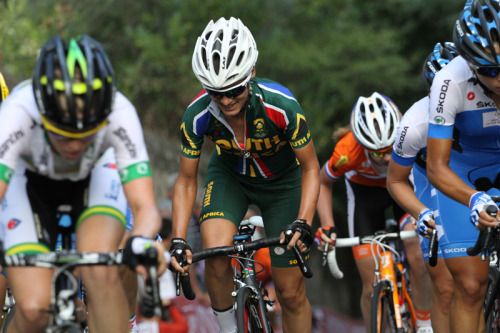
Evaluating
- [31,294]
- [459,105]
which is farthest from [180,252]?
[459,105]

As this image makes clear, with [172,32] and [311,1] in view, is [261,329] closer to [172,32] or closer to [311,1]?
[172,32]

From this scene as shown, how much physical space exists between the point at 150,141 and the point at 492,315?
33.0 ft

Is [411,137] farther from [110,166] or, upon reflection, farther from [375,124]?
[110,166]

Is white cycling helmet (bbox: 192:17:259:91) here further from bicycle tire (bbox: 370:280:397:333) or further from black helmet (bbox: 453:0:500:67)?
bicycle tire (bbox: 370:280:397:333)

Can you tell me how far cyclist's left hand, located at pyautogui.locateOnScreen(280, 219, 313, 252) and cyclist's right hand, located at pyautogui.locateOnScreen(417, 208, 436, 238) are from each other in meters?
0.83

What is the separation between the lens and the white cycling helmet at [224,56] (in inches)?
251

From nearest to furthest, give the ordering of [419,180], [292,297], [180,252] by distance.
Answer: [180,252]
[292,297]
[419,180]

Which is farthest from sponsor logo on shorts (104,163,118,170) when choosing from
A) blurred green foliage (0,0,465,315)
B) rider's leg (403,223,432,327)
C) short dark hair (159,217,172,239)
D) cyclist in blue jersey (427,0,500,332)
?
blurred green foliage (0,0,465,315)

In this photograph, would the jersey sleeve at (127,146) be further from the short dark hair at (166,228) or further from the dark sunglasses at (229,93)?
the short dark hair at (166,228)

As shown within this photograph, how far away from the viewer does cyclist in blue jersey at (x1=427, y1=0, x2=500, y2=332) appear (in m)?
5.52

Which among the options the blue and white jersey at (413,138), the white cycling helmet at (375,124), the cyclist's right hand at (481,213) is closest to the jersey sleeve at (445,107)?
the cyclist's right hand at (481,213)

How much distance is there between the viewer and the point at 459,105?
19.2 ft

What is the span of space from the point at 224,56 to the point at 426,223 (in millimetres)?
1967

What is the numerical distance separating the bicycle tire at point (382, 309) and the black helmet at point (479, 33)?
2.58 m
